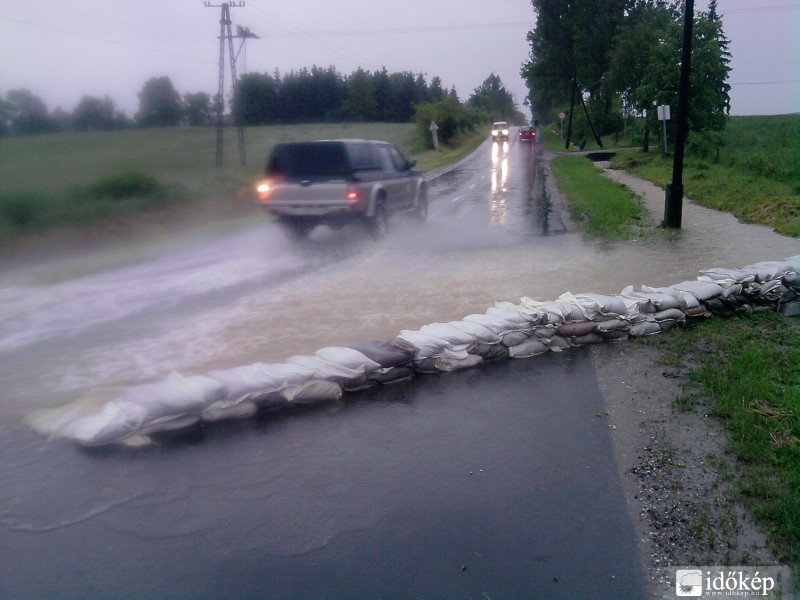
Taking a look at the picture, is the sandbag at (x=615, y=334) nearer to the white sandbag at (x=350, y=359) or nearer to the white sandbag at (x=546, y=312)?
the white sandbag at (x=546, y=312)

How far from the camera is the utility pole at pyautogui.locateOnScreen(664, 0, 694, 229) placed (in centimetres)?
1457

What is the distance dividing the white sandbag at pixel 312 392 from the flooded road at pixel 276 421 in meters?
0.32

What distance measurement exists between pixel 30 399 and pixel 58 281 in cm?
608

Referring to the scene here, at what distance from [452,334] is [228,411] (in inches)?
92.0

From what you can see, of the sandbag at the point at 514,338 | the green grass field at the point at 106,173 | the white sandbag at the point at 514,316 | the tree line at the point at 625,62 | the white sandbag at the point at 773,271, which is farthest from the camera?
the tree line at the point at 625,62

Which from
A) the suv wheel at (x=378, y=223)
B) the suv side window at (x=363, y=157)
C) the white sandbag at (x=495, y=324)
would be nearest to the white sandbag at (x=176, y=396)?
the white sandbag at (x=495, y=324)

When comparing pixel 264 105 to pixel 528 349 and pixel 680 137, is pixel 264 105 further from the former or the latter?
pixel 528 349

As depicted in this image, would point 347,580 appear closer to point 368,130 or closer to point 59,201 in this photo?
point 59,201

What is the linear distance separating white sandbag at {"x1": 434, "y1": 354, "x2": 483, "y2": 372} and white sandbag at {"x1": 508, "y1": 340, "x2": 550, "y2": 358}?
1.31ft

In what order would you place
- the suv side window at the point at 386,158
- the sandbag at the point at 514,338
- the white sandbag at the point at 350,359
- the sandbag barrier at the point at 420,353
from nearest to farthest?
the sandbag barrier at the point at 420,353 → the white sandbag at the point at 350,359 → the sandbag at the point at 514,338 → the suv side window at the point at 386,158

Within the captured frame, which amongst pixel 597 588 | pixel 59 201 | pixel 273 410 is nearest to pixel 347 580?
pixel 597 588

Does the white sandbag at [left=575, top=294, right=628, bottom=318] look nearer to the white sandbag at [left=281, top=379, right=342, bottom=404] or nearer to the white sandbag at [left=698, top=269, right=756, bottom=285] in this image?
the white sandbag at [left=698, top=269, right=756, bottom=285]

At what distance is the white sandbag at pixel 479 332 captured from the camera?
23.3 feet

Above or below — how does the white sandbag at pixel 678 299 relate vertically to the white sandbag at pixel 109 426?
above
